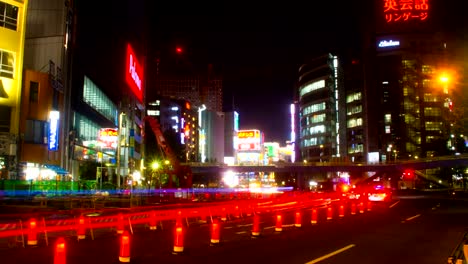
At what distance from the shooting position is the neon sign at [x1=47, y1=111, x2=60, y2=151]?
4656 centimetres

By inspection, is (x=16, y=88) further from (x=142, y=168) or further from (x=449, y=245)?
(x=142, y=168)

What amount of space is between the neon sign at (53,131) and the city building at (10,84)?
3.03 meters

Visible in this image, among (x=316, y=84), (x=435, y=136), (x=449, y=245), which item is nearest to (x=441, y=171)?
(x=435, y=136)

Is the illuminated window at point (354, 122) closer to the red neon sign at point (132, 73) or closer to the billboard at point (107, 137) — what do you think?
the red neon sign at point (132, 73)

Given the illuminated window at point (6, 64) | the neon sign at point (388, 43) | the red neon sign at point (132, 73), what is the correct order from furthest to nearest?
the neon sign at point (388, 43)
the red neon sign at point (132, 73)
the illuminated window at point (6, 64)

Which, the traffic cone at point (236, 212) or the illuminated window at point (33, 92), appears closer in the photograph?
the traffic cone at point (236, 212)

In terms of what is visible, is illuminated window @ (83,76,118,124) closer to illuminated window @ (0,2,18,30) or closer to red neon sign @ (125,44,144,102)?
red neon sign @ (125,44,144,102)

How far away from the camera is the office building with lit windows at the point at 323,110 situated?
14800 cm

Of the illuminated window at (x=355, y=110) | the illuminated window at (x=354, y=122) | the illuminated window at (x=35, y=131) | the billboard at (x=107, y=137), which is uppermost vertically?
the illuminated window at (x=355, y=110)

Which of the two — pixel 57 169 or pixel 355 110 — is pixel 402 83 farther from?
pixel 57 169

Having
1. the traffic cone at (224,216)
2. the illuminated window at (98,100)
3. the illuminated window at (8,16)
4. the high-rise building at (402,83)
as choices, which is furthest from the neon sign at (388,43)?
the traffic cone at (224,216)

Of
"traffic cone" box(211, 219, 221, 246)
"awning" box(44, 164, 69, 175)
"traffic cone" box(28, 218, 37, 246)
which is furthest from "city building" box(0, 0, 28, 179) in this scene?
"traffic cone" box(211, 219, 221, 246)

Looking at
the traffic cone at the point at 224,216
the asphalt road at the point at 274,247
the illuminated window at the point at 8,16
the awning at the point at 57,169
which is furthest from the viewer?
the awning at the point at 57,169

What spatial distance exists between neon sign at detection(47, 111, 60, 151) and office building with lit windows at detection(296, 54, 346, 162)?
105505mm
